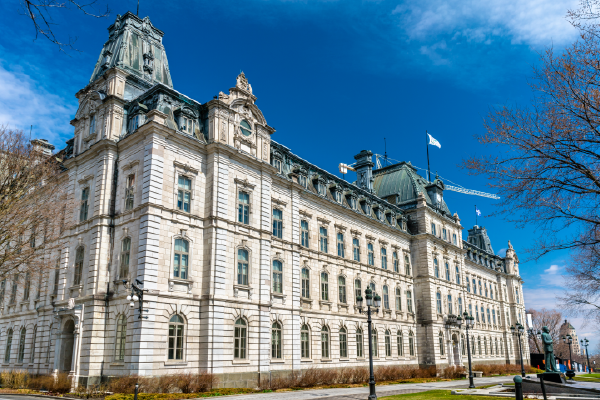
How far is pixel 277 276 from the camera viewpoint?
1355 inches

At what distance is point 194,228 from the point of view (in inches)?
1145

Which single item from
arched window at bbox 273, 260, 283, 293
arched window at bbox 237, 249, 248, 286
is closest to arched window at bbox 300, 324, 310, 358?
arched window at bbox 273, 260, 283, 293

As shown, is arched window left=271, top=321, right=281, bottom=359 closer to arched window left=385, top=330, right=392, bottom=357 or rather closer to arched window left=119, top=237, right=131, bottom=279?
arched window left=119, top=237, right=131, bottom=279

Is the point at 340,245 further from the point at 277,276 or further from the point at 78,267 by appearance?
the point at 78,267

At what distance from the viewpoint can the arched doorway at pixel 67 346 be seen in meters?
27.9

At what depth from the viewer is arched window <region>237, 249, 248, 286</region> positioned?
30.6 meters

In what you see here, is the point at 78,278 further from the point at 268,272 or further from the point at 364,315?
the point at 364,315

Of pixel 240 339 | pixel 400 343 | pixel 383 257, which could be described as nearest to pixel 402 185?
pixel 383 257

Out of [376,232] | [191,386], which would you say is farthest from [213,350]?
[376,232]

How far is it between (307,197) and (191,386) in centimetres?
1950

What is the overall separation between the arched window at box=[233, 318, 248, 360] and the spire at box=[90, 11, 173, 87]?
1895cm

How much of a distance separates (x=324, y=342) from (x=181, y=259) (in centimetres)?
1602

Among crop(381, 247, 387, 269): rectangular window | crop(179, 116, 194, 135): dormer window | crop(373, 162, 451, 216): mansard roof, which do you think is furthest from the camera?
crop(373, 162, 451, 216): mansard roof

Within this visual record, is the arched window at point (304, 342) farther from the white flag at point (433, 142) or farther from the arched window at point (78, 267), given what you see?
the white flag at point (433, 142)
